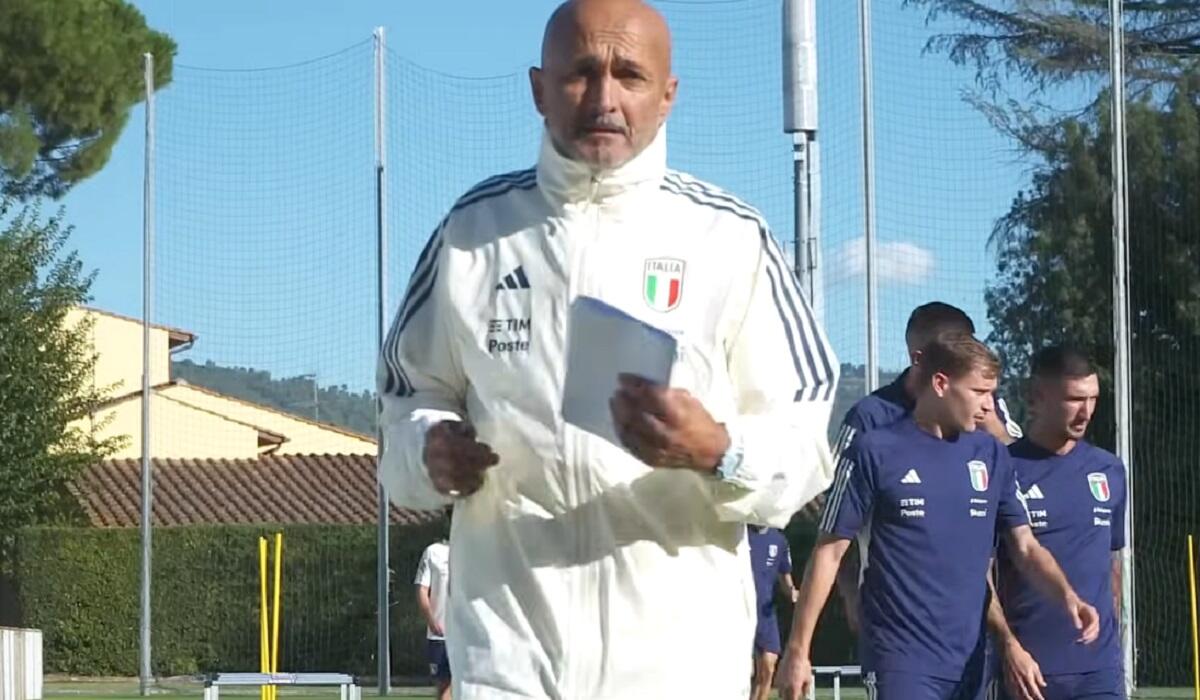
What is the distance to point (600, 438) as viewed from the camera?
371cm

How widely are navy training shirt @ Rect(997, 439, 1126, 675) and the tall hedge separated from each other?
72.6ft

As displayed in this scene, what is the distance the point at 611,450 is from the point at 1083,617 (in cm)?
566

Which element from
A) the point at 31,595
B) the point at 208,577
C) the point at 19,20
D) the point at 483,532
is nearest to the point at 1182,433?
the point at 208,577

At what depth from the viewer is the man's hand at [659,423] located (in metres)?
3.44

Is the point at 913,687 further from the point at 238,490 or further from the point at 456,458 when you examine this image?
the point at 238,490

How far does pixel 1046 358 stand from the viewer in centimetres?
956

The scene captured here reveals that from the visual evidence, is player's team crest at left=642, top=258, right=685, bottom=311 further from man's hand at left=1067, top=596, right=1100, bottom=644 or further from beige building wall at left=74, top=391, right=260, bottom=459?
beige building wall at left=74, top=391, right=260, bottom=459

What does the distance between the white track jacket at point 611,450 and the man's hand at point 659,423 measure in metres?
0.22

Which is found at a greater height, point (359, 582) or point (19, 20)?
point (19, 20)

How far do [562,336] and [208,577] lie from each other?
30.5 metres

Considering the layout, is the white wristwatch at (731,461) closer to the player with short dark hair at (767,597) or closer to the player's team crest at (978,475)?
the player's team crest at (978,475)

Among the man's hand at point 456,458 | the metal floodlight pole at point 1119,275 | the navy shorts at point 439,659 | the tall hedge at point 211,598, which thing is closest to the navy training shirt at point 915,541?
the man's hand at point 456,458

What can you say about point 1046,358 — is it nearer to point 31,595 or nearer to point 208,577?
point 208,577

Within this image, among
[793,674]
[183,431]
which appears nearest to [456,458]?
[793,674]
